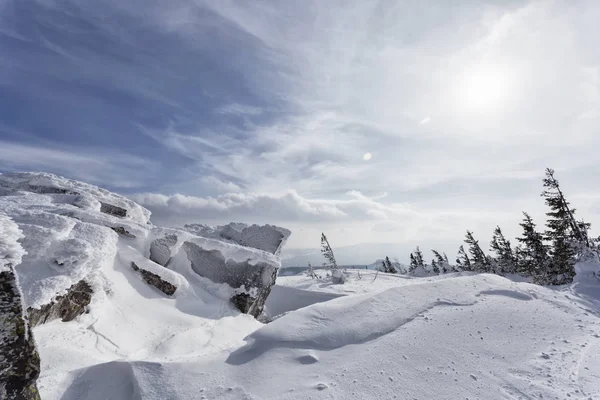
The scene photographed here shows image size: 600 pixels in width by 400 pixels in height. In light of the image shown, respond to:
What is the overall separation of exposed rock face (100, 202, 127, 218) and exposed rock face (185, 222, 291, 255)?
5.12 meters

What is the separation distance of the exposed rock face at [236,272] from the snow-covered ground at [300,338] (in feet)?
7.23

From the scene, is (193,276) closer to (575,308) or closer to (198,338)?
(198,338)

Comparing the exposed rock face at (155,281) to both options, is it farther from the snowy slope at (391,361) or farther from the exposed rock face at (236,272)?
the snowy slope at (391,361)

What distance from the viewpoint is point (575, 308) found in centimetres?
1073

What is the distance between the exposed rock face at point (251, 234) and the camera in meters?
24.0

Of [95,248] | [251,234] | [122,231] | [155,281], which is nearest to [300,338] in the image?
[155,281]

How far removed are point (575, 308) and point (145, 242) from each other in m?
20.0

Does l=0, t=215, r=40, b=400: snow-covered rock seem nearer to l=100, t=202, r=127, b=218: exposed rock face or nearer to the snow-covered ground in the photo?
the snow-covered ground

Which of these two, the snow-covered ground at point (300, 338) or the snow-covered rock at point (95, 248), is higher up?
the snow-covered rock at point (95, 248)

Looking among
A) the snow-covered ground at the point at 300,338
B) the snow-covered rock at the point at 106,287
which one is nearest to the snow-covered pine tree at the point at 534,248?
the snow-covered ground at the point at 300,338

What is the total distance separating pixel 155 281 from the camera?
1443 cm

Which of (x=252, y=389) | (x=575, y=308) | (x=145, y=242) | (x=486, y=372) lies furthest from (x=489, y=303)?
(x=145, y=242)

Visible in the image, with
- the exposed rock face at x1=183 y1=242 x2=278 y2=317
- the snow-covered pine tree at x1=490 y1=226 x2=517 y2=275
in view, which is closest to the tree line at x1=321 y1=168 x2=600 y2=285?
the snow-covered pine tree at x1=490 y1=226 x2=517 y2=275

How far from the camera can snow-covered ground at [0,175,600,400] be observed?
636 cm
